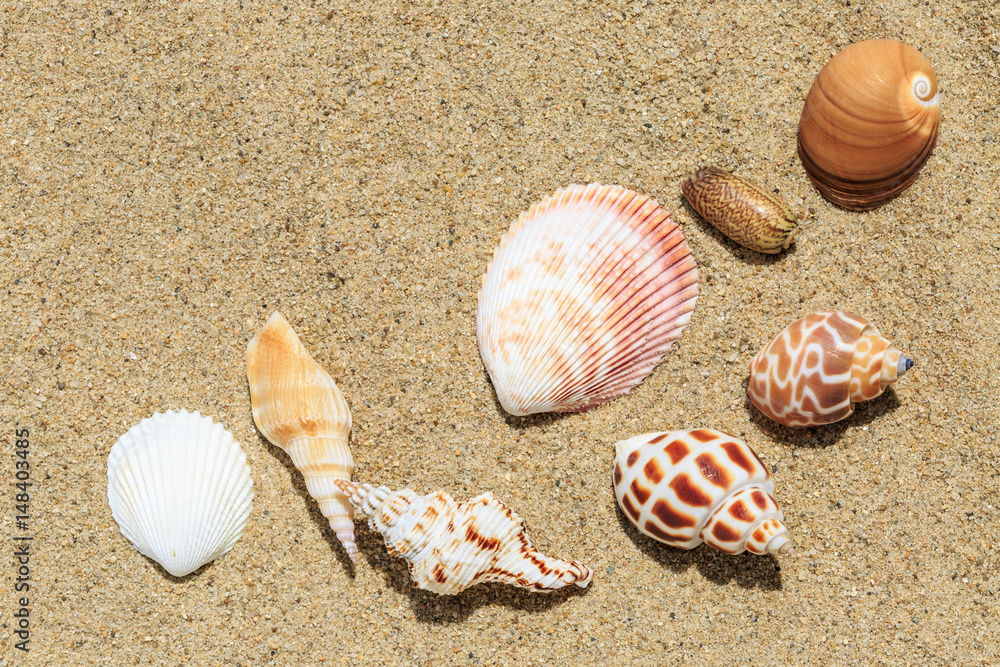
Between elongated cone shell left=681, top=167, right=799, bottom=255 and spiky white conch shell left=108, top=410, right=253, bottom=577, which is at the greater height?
elongated cone shell left=681, top=167, right=799, bottom=255

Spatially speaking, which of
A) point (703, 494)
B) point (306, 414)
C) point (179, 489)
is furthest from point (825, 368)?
point (179, 489)

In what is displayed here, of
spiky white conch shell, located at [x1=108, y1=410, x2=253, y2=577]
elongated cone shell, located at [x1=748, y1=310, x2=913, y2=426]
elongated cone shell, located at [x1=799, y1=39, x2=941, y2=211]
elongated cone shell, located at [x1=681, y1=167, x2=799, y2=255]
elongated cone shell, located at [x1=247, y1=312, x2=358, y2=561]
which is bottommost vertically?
spiky white conch shell, located at [x1=108, y1=410, x2=253, y2=577]

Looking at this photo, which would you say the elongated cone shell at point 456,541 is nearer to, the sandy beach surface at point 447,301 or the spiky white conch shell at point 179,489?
the sandy beach surface at point 447,301

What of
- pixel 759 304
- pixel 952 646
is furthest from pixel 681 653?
pixel 759 304

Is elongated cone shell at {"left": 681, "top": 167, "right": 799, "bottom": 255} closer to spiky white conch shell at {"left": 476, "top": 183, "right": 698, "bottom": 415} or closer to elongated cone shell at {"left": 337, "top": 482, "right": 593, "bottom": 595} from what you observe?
spiky white conch shell at {"left": 476, "top": 183, "right": 698, "bottom": 415}

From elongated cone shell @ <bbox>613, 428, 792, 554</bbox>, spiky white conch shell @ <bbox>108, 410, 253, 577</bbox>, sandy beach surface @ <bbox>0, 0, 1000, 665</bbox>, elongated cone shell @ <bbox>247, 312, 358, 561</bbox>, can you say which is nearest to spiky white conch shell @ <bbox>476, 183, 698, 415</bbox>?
sandy beach surface @ <bbox>0, 0, 1000, 665</bbox>

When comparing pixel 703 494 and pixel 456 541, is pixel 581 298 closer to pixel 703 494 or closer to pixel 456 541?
pixel 703 494

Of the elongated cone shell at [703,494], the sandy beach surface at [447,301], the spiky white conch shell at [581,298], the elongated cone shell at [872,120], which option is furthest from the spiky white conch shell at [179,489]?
the elongated cone shell at [872,120]
